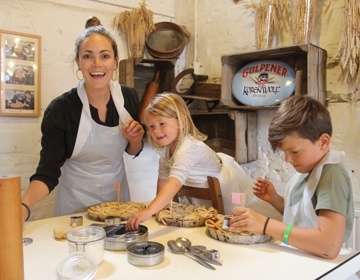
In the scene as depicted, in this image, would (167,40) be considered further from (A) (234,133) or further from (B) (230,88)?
(A) (234,133)

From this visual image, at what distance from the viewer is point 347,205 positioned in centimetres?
110

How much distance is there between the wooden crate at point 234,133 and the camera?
7.78 ft

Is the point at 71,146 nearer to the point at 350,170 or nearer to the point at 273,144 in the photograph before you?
the point at 273,144

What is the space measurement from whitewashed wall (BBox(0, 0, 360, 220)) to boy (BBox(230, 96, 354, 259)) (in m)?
0.98

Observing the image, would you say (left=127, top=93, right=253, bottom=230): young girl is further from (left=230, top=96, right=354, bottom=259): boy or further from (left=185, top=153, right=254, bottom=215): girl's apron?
(left=230, top=96, right=354, bottom=259): boy

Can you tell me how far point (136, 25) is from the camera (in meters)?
2.65

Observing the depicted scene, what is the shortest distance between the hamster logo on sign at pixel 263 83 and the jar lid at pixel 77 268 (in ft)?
5.58

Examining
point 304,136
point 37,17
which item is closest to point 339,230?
point 304,136

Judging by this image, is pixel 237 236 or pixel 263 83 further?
pixel 263 83

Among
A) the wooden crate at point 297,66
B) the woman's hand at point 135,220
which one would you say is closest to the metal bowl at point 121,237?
the woman's hand at point 135,220

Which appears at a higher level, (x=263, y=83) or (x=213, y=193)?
(x=263, y=83)

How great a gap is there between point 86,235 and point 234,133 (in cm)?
176

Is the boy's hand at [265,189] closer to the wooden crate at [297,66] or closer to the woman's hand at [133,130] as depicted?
the woman's hand at [133,130]

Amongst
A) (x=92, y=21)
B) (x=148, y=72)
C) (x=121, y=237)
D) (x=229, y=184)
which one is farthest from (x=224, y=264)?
(x=148, y=72)
